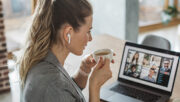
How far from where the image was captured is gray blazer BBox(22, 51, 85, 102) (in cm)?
123

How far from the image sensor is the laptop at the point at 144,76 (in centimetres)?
177

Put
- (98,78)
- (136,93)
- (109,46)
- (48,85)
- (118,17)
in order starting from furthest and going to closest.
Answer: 1. (118,17)
2. (109,46)
3. (136,93)
4. (98,78)
5. (48,85)

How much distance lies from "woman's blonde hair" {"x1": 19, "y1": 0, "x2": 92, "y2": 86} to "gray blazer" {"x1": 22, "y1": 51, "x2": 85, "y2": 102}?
0.04 m

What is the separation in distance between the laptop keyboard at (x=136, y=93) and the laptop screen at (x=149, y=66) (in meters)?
0.07

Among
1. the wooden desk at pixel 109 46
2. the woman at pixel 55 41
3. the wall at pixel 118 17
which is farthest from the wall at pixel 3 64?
the woman at pixel 55 41

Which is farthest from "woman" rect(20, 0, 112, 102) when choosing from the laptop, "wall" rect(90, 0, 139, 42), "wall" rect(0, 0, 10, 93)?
"wall" rect(90, 0, 139, 42)

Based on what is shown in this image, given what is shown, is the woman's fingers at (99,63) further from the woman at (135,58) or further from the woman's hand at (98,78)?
the woman at (135,58)

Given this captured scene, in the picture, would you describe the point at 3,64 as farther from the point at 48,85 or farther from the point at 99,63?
the point at 48,85

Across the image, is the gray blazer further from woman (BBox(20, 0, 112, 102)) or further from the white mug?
the white mug

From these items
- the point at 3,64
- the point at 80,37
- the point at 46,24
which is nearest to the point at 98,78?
the point at 80,37

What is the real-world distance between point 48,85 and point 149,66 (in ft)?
2.65

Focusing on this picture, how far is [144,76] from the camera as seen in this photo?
1.87 m

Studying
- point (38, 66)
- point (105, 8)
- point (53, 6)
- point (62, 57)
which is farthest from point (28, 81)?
point (105, 8)

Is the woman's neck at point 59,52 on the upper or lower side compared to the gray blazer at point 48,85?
upper
